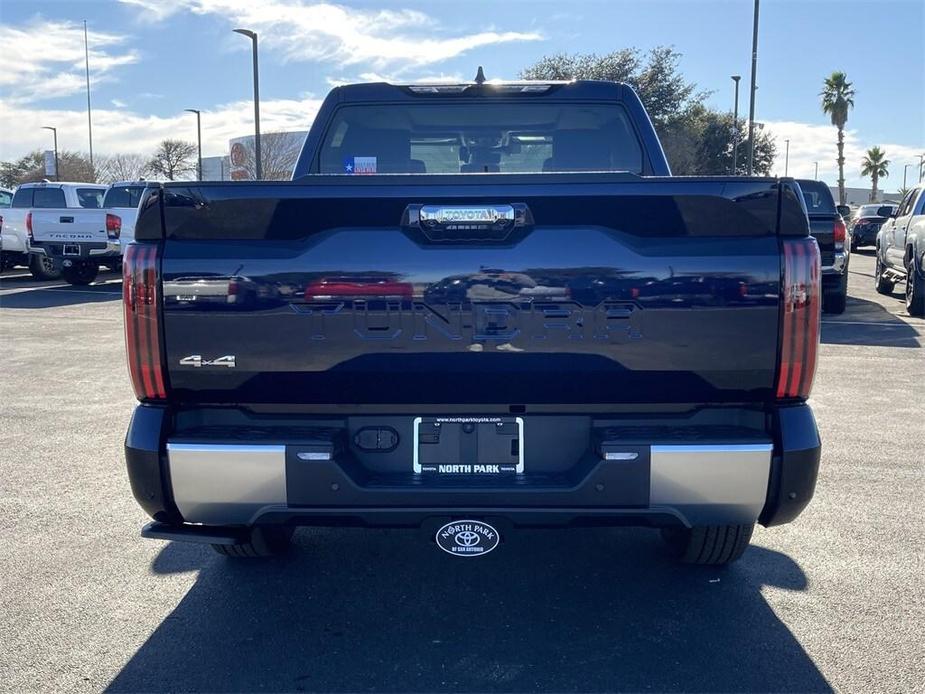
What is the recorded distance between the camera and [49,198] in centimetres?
1925

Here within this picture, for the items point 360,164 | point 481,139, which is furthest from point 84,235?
point 481,139

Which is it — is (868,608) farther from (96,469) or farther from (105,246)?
(105,246)

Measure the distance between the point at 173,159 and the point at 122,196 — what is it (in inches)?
1124

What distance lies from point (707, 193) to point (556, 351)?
683 mm

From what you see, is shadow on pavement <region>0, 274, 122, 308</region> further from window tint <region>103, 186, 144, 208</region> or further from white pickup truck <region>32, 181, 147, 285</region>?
window tint <region>103, 186, 144, 208</region>

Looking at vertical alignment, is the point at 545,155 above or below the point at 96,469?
above

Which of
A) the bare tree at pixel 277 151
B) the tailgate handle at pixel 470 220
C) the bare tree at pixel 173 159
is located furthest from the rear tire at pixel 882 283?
the bare tree at pixel 173 159

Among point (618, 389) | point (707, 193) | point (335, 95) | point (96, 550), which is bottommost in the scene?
point (96, 550)

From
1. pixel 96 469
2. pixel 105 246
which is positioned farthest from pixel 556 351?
pixel 105 246

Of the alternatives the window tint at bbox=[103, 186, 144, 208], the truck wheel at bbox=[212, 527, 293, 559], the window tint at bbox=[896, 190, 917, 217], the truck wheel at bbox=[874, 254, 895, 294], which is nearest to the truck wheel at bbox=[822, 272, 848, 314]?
the window tint at bbox=[896, 190, 917, 217]

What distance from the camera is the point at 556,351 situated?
286 cm

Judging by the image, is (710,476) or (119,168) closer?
(710,476)

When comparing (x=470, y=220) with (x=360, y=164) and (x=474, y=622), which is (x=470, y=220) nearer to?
(x=474, y=622)

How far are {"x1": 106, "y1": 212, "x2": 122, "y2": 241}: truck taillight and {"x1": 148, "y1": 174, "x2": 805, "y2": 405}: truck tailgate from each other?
1607 cm
